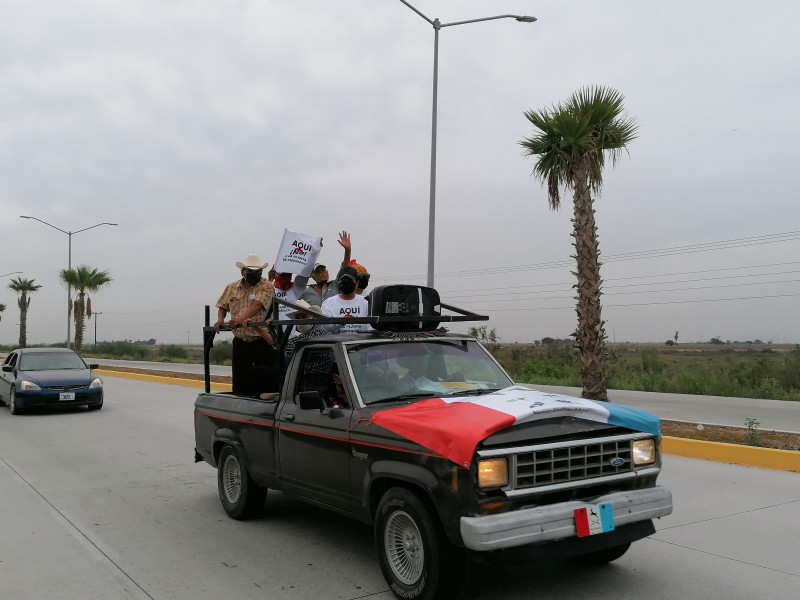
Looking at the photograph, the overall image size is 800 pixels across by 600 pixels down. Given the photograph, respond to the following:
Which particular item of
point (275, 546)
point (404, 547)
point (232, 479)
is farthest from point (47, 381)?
point (404, 547)

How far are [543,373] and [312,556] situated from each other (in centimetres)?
2203

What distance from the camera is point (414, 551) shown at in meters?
4.43

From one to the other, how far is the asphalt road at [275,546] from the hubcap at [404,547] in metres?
0.27

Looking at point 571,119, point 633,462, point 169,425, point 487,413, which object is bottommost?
point 169,425

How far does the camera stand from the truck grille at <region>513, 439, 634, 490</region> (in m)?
4.18

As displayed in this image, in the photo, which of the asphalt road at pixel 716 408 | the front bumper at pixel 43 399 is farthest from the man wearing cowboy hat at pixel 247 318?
the front bumper at pixel 43 399

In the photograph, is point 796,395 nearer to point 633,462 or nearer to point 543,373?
point 543,373

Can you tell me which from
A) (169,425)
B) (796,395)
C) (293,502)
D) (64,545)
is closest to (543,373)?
(796,395)

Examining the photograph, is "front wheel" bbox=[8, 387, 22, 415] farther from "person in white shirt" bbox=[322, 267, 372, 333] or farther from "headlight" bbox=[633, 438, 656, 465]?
"headlight" bbox=[633, 438, 656, 465]

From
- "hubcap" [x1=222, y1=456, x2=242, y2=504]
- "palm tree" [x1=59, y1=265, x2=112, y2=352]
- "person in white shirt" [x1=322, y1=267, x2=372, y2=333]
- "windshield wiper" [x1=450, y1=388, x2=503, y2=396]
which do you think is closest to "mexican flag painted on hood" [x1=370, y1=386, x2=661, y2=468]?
"windshield wiper" [x1=450, y1=388, x2=503, y2=396]

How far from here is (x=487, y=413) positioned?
14.4 feet

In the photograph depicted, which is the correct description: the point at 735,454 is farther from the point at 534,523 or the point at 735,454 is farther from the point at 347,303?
the point at 534,523

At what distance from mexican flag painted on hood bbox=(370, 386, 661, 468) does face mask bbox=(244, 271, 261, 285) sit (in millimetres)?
3580

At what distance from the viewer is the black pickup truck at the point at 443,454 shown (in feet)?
13.4
